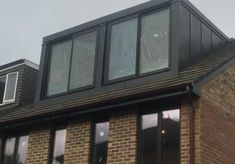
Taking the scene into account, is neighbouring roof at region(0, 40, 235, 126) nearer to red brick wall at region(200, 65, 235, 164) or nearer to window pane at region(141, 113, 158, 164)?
red brick wall at region(200, 65, 235, 164)

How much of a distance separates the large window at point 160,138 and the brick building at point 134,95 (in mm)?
22

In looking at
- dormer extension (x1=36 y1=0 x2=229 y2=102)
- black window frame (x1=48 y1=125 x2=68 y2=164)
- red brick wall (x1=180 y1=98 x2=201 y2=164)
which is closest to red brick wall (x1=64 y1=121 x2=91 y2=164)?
black window frame (x1=48 y1=125 x2=68 y2=164)

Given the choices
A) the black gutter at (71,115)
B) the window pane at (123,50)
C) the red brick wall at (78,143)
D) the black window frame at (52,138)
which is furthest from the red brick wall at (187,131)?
the black window frame at (52,138)

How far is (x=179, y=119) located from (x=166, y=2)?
374 centimetres

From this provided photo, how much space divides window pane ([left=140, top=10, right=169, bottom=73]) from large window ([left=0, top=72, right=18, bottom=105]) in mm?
6677

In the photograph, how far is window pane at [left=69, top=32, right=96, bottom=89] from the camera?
1405 centimetres

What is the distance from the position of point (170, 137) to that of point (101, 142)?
210 centimetres

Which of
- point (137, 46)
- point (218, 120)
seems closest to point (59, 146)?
point (137, 46)

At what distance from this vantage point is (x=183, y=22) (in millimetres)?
13133

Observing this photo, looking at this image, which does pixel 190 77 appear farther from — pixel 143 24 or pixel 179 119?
pixel 143 24

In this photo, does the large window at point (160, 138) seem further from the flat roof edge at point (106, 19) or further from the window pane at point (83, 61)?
the flat roof edge at point (106, 19)

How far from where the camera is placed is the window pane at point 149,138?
11148 mm

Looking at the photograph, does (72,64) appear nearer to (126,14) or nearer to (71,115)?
(126,14)

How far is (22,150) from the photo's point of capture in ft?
46.4
